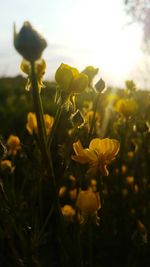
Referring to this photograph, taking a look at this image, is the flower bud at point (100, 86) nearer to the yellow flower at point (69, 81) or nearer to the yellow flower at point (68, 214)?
the yellow flower at point (69, 81)

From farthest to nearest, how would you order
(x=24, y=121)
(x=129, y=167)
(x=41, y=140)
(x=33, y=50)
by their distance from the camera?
(x=24, y=121) < (x=129, y=167) < (x=41, y=140) < (x=33, y=50)

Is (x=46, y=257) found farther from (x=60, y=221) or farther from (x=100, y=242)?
(x=60, y=221)

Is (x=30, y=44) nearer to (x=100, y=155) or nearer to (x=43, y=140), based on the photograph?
(x=43, y=140)

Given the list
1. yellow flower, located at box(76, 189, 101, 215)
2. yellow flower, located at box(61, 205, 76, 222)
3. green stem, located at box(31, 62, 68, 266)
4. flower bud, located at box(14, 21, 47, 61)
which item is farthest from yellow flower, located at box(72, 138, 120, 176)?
yellow flower, located at box(61, 205, 76, 222)

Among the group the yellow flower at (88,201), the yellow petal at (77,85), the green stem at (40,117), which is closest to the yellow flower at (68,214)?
the yellow flower at (88,201)

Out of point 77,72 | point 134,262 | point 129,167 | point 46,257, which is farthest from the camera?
point 129,167

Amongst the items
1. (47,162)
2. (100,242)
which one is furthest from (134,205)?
(47,162)

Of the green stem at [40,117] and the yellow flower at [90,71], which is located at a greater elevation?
the yellow flower at [90,71]
